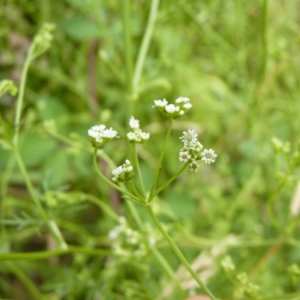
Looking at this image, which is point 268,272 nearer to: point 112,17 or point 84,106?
point 84,106

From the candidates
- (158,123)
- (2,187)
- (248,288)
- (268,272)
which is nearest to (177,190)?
(158,123)

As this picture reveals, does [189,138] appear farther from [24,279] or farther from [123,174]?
[24,279]

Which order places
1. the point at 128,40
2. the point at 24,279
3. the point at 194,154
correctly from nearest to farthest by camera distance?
the point at 194,154 → the point at 128,40 → the point at 24,279

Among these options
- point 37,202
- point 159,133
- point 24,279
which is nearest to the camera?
point 37,202

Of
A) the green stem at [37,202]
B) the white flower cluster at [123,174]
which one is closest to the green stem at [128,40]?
the green stem at [37,202]

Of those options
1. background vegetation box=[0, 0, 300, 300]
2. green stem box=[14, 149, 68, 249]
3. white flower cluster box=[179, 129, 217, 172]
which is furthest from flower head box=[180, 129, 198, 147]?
background vegetation box=[0, 0, 300, 300]

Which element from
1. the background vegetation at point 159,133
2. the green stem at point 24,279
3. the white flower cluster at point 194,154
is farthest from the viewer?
the background vegetation at point 159,133

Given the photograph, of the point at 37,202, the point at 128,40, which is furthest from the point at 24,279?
the point at 128,40

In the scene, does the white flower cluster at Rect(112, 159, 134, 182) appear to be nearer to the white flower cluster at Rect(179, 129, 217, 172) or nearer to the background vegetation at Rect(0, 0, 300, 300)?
the white flower cluster at Rect(179, 129, 217, 172)

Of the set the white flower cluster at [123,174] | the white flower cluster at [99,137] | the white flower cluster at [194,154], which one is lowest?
the white flower cluster at [194,154]

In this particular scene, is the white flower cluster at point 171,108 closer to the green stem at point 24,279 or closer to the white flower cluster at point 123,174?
the white flower cluster at point 123,174
